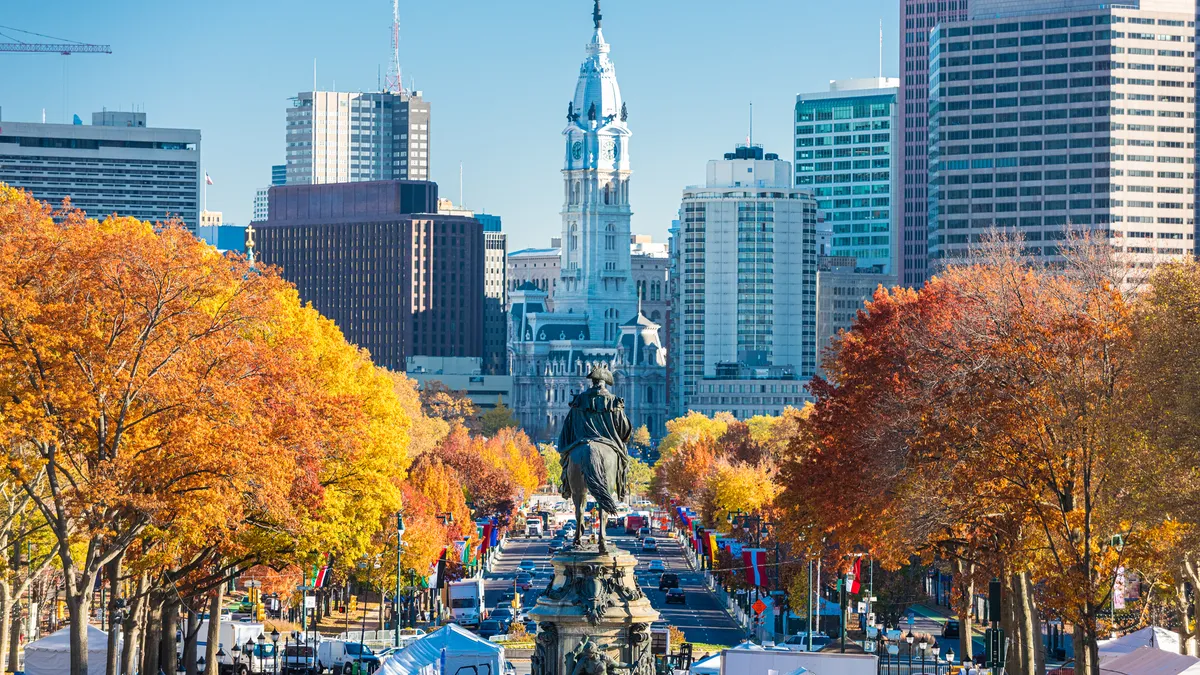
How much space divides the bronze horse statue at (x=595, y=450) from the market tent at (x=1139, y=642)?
30.7 m

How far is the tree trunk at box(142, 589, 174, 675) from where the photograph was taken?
66.9m

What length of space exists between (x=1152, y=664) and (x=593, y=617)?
76.2ft

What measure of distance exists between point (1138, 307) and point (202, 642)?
39.2m

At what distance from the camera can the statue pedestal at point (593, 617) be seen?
39.3 meters

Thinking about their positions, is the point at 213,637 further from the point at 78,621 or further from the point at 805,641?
the point at 805,641

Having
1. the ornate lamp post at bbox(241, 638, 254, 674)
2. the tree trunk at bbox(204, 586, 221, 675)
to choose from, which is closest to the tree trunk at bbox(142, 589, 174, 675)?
the tree trunk at bbox(204, 586, 221, 675)

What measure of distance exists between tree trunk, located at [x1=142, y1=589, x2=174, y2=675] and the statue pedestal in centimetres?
2931

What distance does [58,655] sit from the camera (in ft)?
218

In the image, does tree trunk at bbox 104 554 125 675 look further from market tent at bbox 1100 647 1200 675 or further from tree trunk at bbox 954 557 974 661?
market tent at bbox 1100 647 1200 675

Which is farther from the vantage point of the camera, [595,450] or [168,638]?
[168,638]

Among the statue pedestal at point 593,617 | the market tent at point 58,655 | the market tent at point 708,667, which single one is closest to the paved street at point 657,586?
the market tent at point 708,667

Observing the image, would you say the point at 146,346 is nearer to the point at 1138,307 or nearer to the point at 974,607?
the point at 1138,307

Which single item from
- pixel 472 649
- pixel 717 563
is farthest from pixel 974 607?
pixel 472 649

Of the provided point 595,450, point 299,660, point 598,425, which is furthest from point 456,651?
point 595,450
